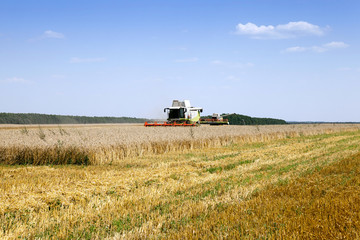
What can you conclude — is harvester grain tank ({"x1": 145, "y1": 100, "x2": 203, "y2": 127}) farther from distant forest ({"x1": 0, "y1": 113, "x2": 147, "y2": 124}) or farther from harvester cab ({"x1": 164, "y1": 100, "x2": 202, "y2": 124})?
distant forest ({"x1": 0, "y1": 113, "x2": 147, "y2": 124})

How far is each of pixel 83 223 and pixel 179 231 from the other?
2.02m

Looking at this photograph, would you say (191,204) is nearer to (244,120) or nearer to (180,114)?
(180,114)

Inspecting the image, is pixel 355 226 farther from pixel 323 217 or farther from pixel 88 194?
pixel 88 194

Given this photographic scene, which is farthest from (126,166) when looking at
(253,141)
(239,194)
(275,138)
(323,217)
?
(275,138)

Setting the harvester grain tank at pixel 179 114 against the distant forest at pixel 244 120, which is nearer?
the harvester grain tank at pixel 179 114

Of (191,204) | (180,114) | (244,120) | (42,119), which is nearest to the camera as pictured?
(191,204)

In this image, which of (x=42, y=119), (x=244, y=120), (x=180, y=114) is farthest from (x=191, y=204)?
(x=244, y=120)

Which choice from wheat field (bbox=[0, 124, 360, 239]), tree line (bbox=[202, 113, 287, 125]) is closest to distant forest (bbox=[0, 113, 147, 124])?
tree line (bbox=[202, 113, 287, 125])

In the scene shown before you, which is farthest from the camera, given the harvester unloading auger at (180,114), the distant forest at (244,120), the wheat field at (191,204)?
the distant forest at (244,120)

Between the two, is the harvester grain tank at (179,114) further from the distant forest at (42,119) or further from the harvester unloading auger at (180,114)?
the distant forest at (42,119)

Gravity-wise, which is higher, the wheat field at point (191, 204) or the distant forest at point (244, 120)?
the distant forest at point (244, 120)

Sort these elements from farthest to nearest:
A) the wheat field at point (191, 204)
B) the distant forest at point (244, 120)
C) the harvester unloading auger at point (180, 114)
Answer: the distant forest at point (244, 120) → the harvester unloading auger at point (180, 114) → the wheat field at point (191, 204)

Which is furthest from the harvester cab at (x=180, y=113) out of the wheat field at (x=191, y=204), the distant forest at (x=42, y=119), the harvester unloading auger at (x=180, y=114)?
the distant forest at (x=42, y=119)

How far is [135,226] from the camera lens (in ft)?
20.1
